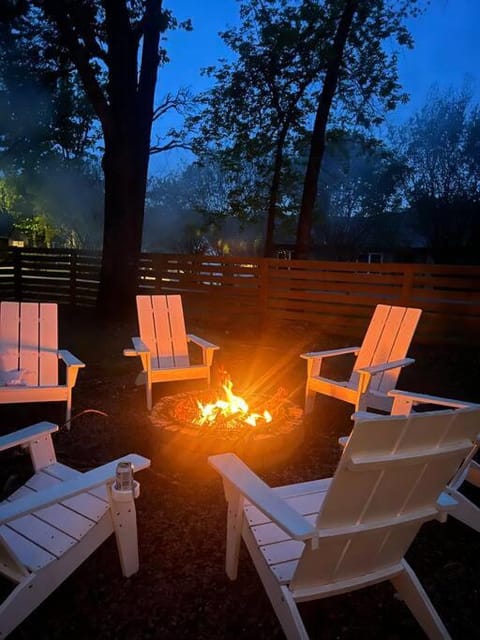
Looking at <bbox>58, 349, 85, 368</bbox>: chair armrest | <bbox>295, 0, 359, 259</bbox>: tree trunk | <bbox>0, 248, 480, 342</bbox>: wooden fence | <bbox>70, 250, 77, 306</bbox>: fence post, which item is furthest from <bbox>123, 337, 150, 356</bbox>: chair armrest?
<bbox>70, 250, 77, 306</bbox>: fence post

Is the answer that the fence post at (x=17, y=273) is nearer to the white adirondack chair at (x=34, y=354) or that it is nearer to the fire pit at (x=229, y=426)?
the white adirondack chair at (x=34, y=354)

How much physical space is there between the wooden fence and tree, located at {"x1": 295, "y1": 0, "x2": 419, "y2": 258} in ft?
6.82

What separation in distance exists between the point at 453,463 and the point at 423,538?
3.46ft

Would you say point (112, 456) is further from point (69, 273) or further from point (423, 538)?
point (69, 273)

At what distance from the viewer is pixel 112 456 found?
3.04 m

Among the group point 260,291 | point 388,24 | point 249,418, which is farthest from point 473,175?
point 249,418

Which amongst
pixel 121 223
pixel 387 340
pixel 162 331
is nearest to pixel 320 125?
pixel 121 223

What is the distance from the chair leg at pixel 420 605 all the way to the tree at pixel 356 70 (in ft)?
28.0

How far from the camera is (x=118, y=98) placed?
7.98 metres

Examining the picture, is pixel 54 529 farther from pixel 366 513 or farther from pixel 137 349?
pixel 137 349

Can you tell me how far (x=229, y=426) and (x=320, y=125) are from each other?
8.53m

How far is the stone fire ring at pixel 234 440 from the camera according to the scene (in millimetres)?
2816

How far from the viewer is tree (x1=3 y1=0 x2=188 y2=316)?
25.6ft

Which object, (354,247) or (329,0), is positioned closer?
(329,0)
